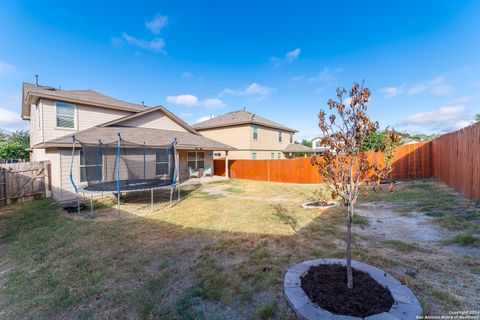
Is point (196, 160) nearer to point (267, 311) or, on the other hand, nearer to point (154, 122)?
point (154, 122)

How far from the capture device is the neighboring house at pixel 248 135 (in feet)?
61.3

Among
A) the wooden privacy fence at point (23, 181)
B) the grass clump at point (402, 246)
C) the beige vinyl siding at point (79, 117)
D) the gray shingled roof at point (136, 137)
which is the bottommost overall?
the grass clump at point (402, 246)

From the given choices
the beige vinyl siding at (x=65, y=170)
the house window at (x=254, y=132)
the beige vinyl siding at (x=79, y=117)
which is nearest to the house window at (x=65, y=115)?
the beige vinyl siding at (x=79, y=117)

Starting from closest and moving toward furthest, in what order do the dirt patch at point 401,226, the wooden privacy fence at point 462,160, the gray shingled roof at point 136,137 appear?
the dirt patch at point 401,226 → the wooden privacy fence at point 462,160 → the gray shingled roof at point 136,137

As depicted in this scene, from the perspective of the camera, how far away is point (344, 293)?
2357 mm

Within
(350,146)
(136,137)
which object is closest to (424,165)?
(350,146)

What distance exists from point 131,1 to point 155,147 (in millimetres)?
7401

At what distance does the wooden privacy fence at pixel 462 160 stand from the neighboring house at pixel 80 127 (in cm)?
1229

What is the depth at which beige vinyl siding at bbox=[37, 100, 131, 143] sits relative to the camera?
9297 mm

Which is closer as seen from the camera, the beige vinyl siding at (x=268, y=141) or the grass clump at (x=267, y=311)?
the grass clump at (x=267, y=311)

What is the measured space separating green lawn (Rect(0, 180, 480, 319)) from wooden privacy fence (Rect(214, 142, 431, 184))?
5956 mm

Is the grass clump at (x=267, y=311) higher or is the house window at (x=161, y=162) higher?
the house window at (x=161, y=162)

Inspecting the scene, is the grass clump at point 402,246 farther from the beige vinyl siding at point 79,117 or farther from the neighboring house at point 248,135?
the neighboring house at point 248,135

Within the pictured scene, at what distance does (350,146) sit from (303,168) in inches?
453
